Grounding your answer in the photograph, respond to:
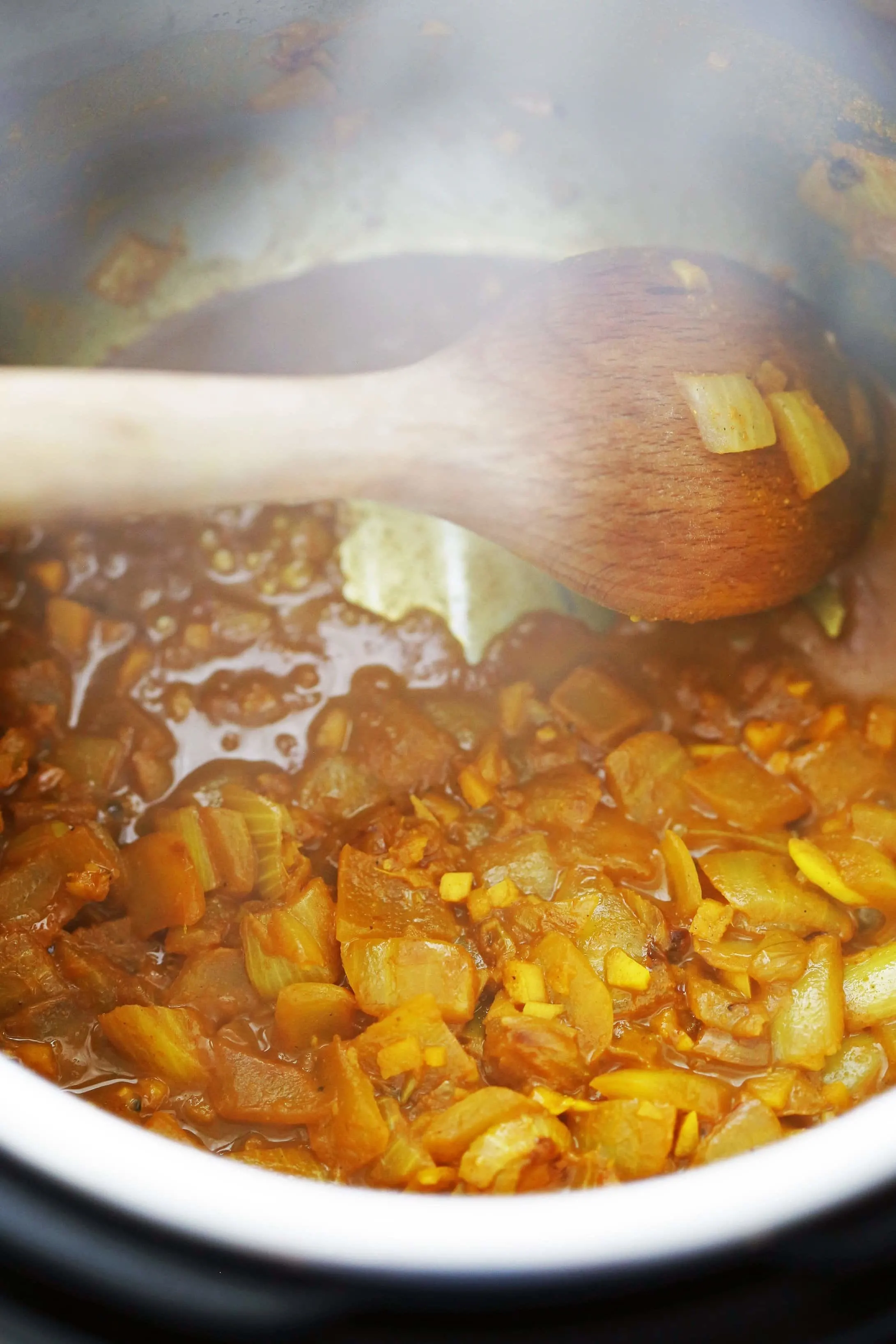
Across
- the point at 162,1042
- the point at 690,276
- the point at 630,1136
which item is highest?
the point at 690,276

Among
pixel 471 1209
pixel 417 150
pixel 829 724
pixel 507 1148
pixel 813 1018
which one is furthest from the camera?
pixel 417 150

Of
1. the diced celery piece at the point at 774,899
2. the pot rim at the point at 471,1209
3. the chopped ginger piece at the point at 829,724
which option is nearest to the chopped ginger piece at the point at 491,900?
the diced celery piece at the point at 774,899

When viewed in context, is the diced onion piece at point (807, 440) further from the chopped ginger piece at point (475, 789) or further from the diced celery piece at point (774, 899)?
the chopped ginger piece at point (475, 789)

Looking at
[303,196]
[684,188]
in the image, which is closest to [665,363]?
[684,188]

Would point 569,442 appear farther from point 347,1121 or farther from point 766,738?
point 347,1121

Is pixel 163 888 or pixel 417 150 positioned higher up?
pixel 417 150

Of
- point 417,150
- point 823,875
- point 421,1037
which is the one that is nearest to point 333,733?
point 421,1037

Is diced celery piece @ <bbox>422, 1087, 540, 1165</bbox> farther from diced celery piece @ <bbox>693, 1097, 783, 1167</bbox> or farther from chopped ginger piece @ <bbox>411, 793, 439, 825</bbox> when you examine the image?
chopped ginger piece @ <bbox>411, 793, 439, 825</bbox>

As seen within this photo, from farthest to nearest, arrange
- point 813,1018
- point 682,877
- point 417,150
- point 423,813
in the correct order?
point 417,150 → point 423,813 → point 682,877 → point 813,1018
